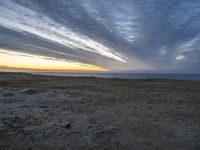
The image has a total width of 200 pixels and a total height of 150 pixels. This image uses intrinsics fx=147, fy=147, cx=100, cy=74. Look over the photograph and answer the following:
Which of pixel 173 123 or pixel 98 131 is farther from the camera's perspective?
pixel 173 123

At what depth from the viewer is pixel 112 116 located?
244 inches

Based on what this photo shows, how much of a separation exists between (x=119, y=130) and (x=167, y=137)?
1.45 meters

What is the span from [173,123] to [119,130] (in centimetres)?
225

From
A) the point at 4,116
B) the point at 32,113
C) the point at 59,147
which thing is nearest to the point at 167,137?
the point at 59,147

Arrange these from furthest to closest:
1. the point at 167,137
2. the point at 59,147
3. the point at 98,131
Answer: the point at 98,131 < the point at 167,137 < the point at 59,147

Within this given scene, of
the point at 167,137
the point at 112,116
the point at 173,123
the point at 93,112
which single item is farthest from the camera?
the point at 93,112

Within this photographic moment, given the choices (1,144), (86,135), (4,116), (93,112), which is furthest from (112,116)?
(4,116)

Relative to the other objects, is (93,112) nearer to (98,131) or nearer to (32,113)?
(98,131)

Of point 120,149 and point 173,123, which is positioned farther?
point 173,123

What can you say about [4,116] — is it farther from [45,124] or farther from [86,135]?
[86,135]

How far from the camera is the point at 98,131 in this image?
185 inches

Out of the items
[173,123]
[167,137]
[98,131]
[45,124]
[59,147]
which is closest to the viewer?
[59,147]

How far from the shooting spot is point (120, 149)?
377 cm

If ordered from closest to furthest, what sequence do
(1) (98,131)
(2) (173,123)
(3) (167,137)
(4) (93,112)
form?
(3) (167,137) → (1) (98,131) → (2) (173,123) → (4) (93,112)
